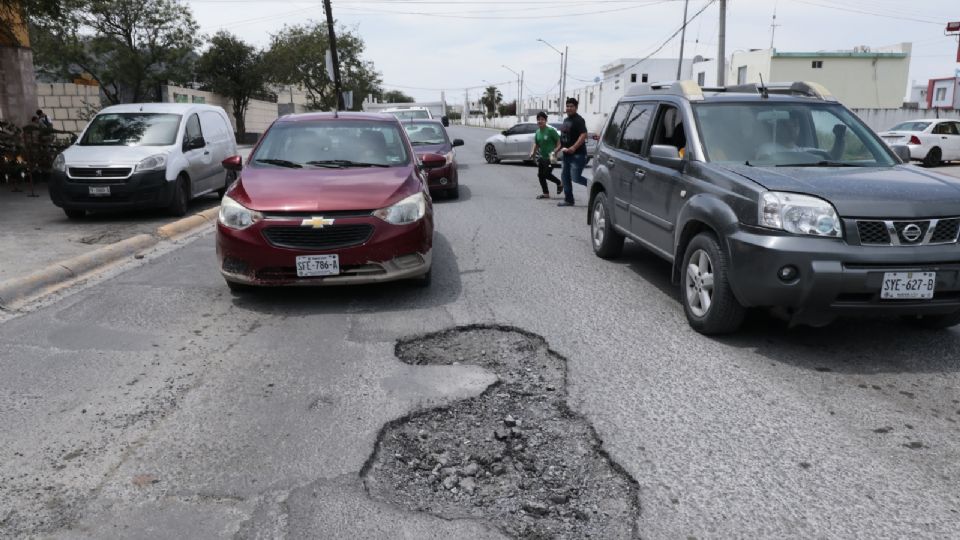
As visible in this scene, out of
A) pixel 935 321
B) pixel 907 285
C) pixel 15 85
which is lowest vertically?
pixel 935 321

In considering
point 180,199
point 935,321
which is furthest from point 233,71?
point 935,321

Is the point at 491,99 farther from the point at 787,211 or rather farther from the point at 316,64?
the point at 787,211

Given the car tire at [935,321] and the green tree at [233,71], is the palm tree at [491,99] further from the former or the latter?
the car tire at [935,321]

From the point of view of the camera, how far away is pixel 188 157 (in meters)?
11.8

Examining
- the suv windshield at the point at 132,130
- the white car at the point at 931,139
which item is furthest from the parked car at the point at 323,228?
the white car at the point at 931,139

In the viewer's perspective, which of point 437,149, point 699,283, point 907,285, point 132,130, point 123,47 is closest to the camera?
point 907,285

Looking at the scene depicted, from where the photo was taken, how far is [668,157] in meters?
5.68

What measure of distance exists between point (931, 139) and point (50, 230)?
85.8 feet

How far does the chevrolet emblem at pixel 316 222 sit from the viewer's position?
579cm

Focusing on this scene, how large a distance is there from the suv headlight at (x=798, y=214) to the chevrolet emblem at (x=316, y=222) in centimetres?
331

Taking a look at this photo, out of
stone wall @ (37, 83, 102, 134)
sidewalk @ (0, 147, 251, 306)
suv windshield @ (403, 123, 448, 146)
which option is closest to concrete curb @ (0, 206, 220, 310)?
sidewalk @ (0, 147, 251, 306)

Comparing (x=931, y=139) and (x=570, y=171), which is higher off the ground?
(x=931, y=139)

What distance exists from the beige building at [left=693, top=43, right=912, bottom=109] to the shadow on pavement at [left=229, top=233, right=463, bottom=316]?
50.9 m

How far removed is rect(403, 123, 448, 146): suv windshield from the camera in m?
14.9
